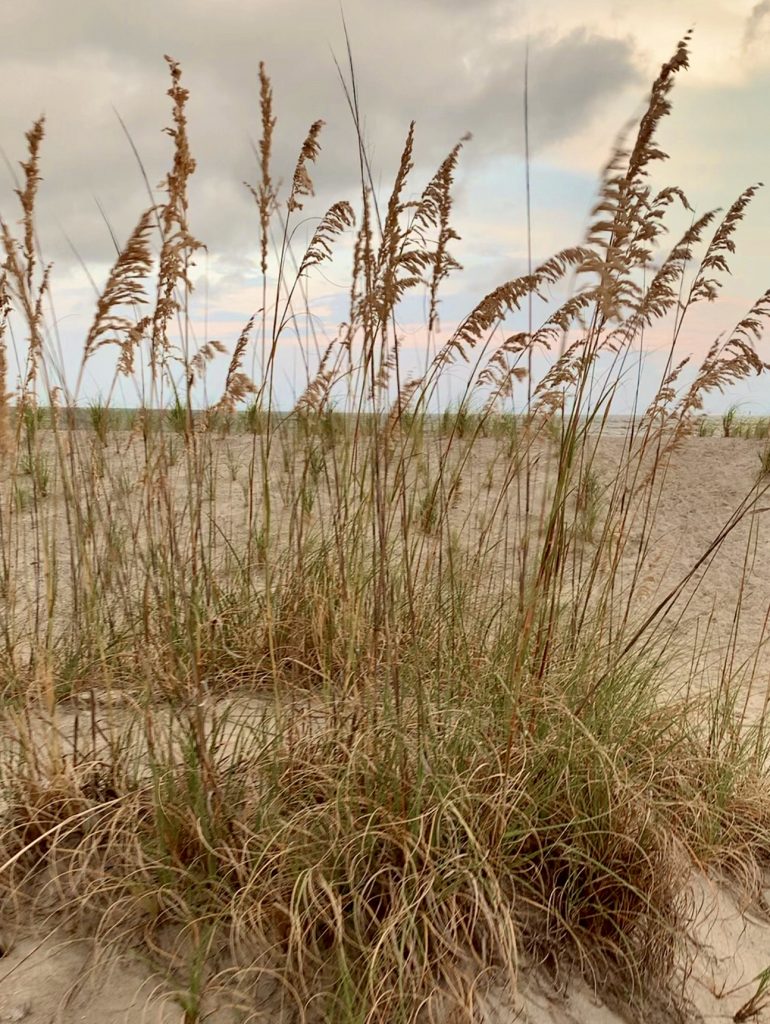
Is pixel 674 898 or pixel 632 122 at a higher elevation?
pixel 632 122

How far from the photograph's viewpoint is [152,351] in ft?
6.74

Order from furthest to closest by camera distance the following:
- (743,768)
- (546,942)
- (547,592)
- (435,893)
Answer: (743,768) → (547,592) → (546,942) → (435,893)

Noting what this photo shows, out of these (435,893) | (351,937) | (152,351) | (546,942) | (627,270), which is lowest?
(546,942)

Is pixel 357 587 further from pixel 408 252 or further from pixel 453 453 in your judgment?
pixel 453 453

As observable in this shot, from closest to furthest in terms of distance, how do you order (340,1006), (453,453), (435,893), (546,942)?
(340,1006) < (435,893) < (546,942) < (453,453)

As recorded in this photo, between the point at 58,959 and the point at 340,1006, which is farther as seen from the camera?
the point at 58,959

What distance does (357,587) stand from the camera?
2924mm

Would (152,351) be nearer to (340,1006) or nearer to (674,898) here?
(340,1006)

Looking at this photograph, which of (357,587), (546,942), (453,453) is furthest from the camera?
(453,453)

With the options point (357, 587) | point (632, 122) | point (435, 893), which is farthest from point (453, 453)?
point (435, 893)

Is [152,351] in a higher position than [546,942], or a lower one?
higher

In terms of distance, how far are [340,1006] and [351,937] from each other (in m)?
0.16

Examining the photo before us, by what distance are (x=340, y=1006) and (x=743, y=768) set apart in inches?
65.2

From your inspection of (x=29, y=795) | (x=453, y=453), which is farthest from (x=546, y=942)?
(x=453, y=453)
